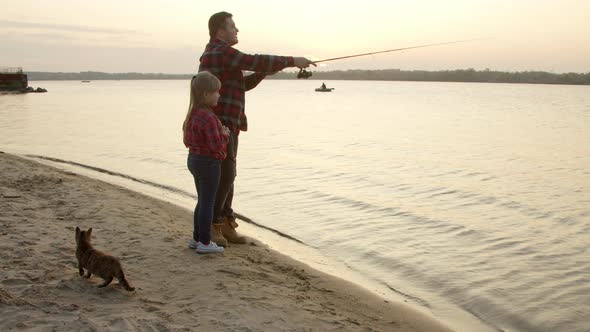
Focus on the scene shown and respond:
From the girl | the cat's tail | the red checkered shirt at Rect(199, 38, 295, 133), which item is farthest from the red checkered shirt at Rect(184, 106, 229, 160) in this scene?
the cat's tail

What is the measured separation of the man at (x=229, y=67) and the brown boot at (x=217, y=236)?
0.87ft

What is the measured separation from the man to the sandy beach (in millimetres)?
840

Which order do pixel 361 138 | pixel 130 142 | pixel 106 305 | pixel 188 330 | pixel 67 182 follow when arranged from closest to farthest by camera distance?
pixel 188 330
pixel 106 305
pixel 67 182
pixel 130 142
pixel 361 138

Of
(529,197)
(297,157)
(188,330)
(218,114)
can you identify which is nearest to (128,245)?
(218,114)

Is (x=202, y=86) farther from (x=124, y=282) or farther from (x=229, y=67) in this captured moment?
(x=124, y=282)

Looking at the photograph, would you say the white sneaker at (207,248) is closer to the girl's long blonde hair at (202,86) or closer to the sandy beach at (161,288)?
the sandy beach at (161,288)

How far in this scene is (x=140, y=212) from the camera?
269 inches

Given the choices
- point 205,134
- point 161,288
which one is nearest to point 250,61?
point 205,134

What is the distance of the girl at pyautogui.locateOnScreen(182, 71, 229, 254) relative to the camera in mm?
4438

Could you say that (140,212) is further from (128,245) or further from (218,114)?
(218,114)

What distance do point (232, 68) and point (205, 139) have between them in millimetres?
712

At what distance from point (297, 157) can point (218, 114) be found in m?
10.9

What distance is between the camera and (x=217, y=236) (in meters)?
5.20

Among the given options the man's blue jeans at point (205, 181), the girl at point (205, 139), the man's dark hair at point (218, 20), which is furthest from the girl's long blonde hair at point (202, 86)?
the man's dark hair at point (218, 20)
